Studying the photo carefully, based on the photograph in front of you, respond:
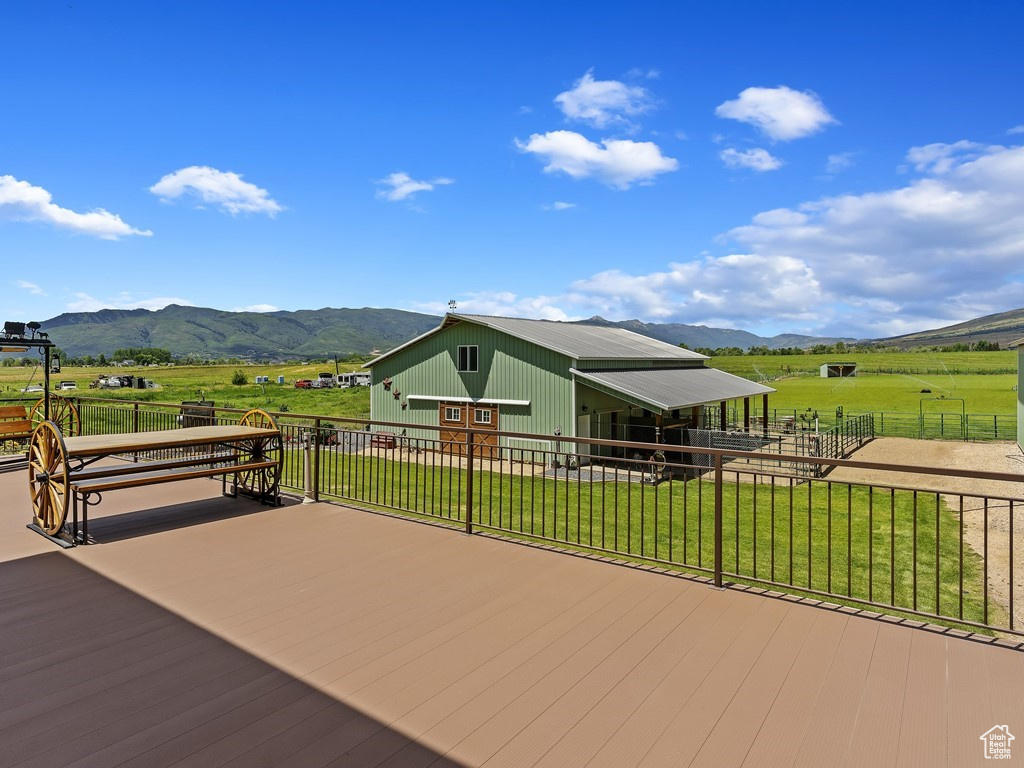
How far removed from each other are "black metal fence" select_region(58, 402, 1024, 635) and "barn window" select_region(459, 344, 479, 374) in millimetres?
6366

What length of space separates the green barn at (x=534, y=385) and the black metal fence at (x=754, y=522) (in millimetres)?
3617

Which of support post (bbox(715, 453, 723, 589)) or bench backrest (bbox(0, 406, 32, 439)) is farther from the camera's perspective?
bench backrest (bbox(0, 406, 32, 439))

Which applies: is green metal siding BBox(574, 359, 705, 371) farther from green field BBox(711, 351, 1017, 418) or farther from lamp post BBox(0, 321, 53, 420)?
lamp post BBox(0, 321, 53, 420)

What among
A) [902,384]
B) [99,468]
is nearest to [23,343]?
[99,468]

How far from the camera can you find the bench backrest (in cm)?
754

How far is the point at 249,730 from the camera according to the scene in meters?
2.12

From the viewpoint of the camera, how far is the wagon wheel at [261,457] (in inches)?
228

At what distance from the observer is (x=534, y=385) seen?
18.6 m

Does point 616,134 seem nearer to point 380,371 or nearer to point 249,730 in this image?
point 380,371

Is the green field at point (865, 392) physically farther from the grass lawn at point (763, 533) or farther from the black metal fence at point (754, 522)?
the grass lawn at point (763, 533)

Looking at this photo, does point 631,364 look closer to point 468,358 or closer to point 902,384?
point 468,358

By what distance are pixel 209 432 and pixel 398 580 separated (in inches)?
123

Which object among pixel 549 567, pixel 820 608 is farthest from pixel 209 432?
pixel 820 608

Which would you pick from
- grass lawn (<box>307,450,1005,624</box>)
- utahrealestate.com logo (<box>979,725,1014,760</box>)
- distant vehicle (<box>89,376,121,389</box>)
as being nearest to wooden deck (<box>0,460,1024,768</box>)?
utahrealestate.com logo (<box>979,725,1014,760</box>)
